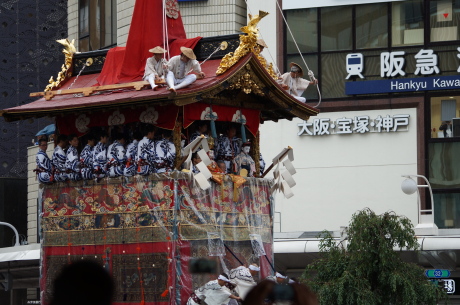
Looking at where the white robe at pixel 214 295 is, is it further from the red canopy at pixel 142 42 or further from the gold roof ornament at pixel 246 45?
the red canopy at pixel 142 42

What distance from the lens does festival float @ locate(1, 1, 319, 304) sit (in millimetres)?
14078

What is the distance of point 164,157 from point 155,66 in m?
1.22

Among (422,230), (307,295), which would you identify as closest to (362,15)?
(422,230)

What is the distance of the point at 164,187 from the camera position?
14.1 meters

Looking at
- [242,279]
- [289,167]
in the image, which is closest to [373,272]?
[289,167]

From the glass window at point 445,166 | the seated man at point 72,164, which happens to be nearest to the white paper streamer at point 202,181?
the seated man at point 72,164

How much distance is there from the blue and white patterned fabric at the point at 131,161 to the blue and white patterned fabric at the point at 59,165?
1.11 m

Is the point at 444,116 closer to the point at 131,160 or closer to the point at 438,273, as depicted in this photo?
the point at 438,273

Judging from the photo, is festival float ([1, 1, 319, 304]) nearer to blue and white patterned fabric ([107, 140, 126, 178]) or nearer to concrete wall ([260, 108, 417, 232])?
blue and white patterned fabric ([107, 140, 126, 178])

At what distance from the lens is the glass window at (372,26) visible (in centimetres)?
2843

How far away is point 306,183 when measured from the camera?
94.7ft

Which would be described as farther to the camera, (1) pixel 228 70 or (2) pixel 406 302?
(2) pixel 406 302

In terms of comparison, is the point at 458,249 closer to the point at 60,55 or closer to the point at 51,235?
the point at 51,235

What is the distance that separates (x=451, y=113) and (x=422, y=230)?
5.18 metres
